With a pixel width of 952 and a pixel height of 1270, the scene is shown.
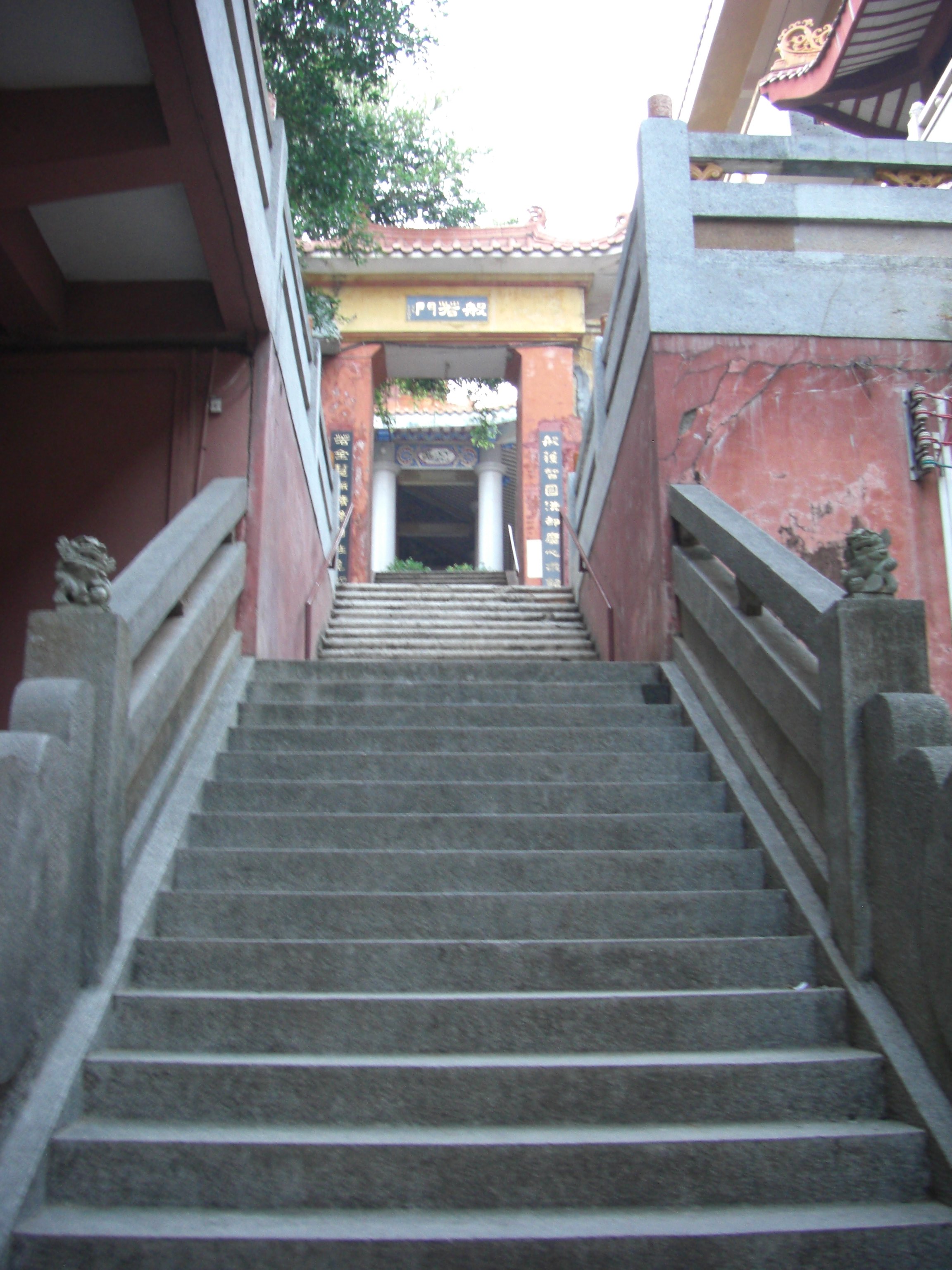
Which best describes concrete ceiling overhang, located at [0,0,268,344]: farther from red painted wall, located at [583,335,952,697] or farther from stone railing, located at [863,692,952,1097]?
stone railing, located at [863,692,952,1097]

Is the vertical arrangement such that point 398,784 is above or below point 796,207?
below

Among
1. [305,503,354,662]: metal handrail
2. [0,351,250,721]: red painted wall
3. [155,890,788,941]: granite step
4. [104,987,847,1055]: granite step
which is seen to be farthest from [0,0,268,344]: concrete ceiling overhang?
[104,987,847,1055]: granite step

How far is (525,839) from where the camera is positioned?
12.1 feet

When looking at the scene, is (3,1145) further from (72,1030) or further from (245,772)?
(245,772)

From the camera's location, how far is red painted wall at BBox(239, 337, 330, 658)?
5.24 meters

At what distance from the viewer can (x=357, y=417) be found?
13.9 metres

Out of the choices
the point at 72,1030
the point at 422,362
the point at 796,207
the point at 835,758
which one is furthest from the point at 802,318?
the point at 422,362

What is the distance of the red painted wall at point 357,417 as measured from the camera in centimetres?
1358

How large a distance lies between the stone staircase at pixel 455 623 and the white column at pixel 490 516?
7616mm

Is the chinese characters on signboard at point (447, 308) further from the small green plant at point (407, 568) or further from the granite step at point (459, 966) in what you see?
the granite step at point (459, 966)

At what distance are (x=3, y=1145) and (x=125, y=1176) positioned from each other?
0.98 feet

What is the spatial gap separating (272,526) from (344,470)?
824 cm

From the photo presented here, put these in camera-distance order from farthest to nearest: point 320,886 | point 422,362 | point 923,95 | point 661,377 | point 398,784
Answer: point 422,362, point 923,95, point 661,377, point 398,784, point 320,886

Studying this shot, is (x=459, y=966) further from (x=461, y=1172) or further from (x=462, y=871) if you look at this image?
(x=461, y=1172)
